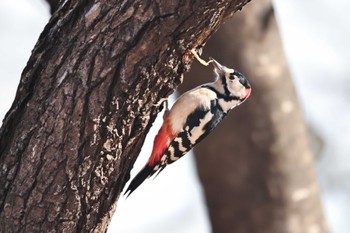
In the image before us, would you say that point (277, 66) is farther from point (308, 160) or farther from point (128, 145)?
point (128, 145)

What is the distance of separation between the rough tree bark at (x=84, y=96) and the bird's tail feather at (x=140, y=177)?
1.12ft

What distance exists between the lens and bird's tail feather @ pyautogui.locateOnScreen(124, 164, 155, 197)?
269cm

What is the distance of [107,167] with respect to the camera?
2.32 m

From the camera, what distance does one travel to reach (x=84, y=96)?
222 centimetres

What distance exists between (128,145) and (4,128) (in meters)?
0.31

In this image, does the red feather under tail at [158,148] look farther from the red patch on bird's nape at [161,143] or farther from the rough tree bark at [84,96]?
the rough tree bark at [84,96]

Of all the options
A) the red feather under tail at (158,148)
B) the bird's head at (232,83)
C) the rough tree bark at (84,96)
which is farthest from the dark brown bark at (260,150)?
the rough tree bark at (84,96)

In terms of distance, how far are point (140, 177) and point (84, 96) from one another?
74 cm

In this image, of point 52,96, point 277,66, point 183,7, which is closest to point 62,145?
point 52,96

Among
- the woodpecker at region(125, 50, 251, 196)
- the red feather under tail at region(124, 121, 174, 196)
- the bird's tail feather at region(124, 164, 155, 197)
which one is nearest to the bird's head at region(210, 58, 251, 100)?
the woodpecker at region(125, 50, 251, 196)

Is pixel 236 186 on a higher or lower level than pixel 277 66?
lower

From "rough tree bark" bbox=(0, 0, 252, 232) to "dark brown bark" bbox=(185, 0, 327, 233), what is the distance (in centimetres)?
190

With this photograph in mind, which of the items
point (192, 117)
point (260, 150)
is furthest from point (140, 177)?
point (260, 150)

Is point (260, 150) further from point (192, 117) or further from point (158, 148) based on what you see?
point (158, 148)
